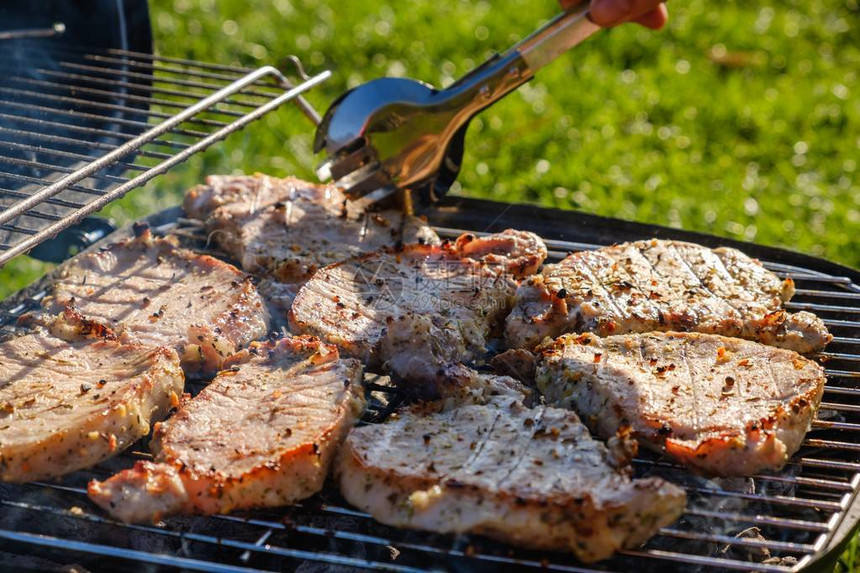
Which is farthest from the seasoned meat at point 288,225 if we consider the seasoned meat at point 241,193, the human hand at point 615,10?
the human hand at point 615,10

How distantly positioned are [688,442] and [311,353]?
133cm

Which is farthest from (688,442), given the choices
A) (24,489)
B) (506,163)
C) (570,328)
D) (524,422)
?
(506,163)

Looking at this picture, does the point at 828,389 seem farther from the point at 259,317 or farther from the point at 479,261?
the point at 259,317

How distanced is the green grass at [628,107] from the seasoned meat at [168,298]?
2.79 metres

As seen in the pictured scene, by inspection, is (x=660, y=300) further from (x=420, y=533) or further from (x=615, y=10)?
(x=420, y=533)

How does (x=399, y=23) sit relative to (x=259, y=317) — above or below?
above

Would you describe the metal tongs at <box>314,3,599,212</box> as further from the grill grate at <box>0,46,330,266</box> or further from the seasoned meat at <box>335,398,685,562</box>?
the seasoned meat at <box>335,398,685,562</box>

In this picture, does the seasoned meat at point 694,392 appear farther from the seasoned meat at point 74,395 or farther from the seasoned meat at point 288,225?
the seasoned meat at point 74,395

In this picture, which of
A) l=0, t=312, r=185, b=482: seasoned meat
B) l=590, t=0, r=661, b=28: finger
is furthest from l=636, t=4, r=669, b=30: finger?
l=0, t=312, r=185, b=482: seasoned meat

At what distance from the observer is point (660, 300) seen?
3592 millimetres

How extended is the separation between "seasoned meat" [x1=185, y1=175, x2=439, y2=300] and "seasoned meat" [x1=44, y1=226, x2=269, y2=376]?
0.21m

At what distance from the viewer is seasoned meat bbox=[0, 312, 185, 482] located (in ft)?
9.11

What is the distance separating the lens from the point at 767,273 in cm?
380

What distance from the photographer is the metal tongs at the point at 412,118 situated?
3883mm
